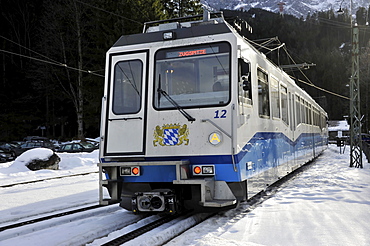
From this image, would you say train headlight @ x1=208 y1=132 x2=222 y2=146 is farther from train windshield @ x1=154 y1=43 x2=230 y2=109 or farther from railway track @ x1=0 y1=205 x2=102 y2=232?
railway track @ x1=0 y1=205 x2=102 y2=232

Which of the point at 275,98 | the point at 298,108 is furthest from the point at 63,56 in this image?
the point at 275,98

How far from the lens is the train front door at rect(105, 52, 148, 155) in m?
6.98

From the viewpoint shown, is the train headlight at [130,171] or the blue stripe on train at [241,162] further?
the train headlight at [130,171]

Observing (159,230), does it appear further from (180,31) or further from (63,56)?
(63,56)

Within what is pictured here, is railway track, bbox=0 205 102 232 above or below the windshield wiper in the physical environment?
below

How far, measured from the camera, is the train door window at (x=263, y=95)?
26.2 feet

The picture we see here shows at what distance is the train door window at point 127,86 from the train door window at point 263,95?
2397 millimetres

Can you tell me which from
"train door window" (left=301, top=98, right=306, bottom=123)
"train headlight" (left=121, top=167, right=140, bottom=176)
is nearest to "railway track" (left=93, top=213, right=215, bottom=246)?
"train headlight" (left=121, top=167, right=140, bottom=176)

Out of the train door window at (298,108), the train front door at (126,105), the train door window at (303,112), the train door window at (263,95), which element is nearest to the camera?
the train front door at (126,105)

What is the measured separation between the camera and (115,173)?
6.84m

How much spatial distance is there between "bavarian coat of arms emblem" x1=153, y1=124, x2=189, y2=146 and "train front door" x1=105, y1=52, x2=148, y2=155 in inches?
10.4

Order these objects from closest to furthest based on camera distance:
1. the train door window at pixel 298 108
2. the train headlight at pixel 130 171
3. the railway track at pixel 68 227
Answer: the railway track at pixel 68 227
the train headlight at pixel 130 171
the train door window at pixel 298 108

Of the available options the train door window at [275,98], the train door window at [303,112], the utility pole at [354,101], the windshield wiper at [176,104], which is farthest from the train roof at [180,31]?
the utility pole at [354,101]

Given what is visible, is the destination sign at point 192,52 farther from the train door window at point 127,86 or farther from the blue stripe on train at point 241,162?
the blue stripe on train at point 241,162
